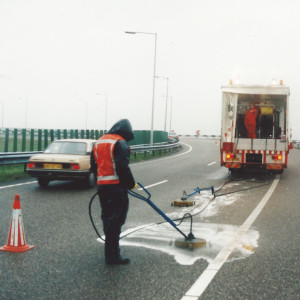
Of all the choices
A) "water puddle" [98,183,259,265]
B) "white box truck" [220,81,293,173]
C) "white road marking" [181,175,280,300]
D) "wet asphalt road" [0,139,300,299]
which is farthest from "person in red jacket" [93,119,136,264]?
"white box truck" [220,81,293,173]

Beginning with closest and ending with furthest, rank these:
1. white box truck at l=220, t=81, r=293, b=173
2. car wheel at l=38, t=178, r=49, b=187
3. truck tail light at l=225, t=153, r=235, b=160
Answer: car wheel at l=38, t=178, r=49, b=187, white box truck at l=220, t=81, r=293, b=173, truck tail light at l=225, t=153, r=235, b=160

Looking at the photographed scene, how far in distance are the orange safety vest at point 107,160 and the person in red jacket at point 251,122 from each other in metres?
11.5

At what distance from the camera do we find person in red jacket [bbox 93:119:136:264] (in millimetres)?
5309

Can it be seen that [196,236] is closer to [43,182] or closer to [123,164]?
[123,164]

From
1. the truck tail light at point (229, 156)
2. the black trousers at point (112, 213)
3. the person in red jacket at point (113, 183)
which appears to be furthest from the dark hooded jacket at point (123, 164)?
the truck tail light at point (229, 156)

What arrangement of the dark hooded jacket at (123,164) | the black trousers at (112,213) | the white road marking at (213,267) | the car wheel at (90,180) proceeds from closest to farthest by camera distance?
the white road marking at (213,267)
the dark hooded jacket at (123,164)
the black trousers at (112,213)
the car wheel at (90,180)

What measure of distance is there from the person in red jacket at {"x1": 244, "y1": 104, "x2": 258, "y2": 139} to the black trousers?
1155cm

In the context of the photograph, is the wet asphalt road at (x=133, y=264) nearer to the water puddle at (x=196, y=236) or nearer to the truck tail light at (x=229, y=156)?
the water puddle at (x=196, y=236)

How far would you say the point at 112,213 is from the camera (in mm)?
5402

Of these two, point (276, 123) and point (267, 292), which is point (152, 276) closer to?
point (267, 292)

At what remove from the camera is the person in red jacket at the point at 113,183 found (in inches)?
209

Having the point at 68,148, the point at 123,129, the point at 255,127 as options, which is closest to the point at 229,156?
the point at 255,127

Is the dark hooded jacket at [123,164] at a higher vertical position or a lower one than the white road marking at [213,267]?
higher

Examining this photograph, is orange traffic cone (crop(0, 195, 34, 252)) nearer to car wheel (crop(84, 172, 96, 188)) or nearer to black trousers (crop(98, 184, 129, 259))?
black trousers (crop(98, 184, 129, 259))
